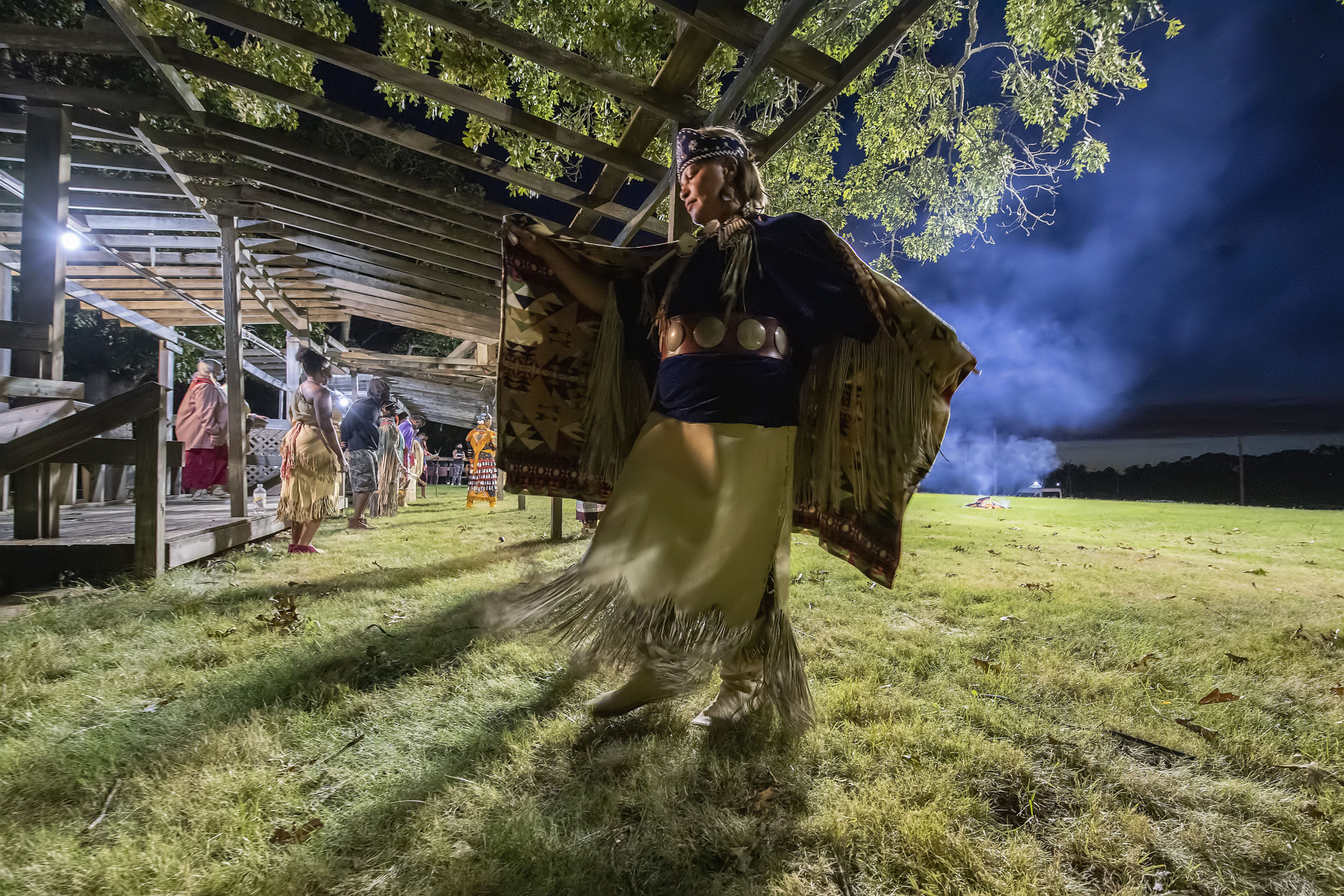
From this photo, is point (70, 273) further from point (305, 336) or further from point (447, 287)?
point (447, 287)

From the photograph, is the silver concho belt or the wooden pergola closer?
the silver concho belt

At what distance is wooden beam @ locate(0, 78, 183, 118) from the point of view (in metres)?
4.07

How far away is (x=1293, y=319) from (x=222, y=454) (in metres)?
27.5

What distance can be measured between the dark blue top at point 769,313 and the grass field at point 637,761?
2.93 ft

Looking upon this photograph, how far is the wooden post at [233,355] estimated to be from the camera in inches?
218

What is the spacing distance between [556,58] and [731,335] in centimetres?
278

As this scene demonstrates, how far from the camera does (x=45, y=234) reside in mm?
4059

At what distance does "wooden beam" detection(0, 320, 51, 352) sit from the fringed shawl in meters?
4.41

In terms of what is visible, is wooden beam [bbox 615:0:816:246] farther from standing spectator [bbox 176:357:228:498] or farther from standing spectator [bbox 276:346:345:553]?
standing spectator [bbox 176:357:228:498]

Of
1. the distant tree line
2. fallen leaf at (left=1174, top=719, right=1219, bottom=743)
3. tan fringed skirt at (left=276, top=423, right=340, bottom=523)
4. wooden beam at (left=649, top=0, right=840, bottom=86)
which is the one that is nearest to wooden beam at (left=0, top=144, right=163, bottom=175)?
tan fringed skirt at (left=276, top=423, right=340, bottom=523)

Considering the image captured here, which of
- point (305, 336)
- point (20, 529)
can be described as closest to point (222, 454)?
point (305, 336)

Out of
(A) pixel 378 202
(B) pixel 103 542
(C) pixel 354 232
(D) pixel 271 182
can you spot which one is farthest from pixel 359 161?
(B) pixel 103 542

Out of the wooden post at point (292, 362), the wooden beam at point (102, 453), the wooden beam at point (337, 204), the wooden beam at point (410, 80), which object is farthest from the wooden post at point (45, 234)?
the wooden post at point (292, 362)

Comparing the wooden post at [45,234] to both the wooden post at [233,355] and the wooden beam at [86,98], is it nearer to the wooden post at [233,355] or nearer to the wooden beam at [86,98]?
the wooden beam at [86,98]
